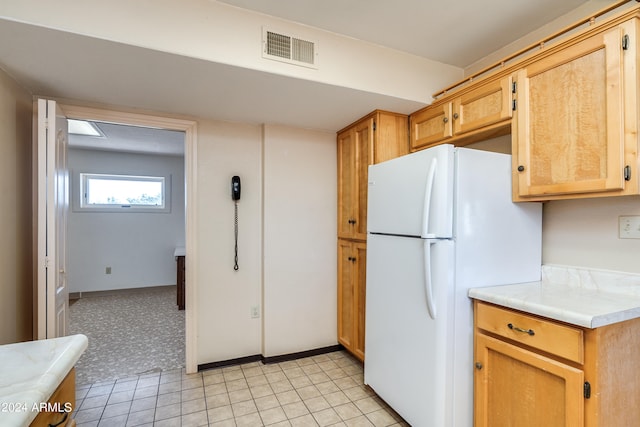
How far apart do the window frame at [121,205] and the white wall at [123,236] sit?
0.05 metres

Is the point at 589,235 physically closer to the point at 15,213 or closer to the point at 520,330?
the point at 520,330

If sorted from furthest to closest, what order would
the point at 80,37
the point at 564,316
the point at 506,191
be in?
the point at 506,191
the point at 80,37
the point at 564,316

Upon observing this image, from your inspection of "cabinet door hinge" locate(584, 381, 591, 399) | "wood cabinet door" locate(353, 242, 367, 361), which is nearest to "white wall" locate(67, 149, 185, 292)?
"wood cabinet door" locate(353, 242, 367, 361)

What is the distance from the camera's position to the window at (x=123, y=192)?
494 cm

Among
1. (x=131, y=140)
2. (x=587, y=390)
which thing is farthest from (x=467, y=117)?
(x=131, y=140)

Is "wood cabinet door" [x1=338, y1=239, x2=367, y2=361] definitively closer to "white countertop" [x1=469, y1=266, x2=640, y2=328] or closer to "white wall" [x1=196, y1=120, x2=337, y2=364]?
"white wall" [x1=196, y1=120, x2=337, y2=364]

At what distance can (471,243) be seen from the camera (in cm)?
165

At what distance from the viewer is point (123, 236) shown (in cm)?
511

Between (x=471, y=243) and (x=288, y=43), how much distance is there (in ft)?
4.91

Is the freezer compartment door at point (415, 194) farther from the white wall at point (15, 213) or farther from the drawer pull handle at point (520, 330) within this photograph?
the white wall at point (15, 213)

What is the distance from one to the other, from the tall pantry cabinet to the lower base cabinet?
44.5 inches

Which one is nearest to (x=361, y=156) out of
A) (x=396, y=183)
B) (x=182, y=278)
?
(x=396, y=183)

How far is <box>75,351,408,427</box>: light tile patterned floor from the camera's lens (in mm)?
1925

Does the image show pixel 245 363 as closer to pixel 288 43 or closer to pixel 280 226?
pixel 280 226
